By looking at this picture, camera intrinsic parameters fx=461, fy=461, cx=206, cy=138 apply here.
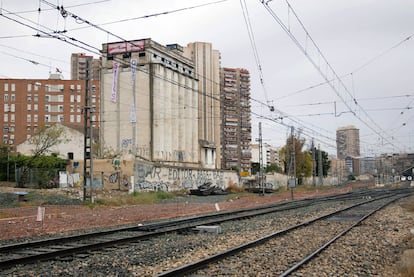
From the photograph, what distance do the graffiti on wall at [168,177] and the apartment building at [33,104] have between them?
5528cm

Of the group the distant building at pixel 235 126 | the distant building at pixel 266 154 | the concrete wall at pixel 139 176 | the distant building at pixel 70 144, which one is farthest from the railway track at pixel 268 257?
the distant building at pixel 266 154

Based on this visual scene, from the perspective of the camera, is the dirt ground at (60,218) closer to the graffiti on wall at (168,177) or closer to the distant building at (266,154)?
the graffiti on wall at (168,177)

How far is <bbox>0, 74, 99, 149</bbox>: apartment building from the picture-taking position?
109562 mm

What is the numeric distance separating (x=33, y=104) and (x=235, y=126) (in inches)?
2072

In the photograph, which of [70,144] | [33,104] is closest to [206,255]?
[70,144]

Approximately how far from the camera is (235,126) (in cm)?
12750

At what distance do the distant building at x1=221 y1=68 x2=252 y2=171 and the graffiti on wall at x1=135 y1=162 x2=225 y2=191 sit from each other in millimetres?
55755

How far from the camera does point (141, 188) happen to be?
156ft

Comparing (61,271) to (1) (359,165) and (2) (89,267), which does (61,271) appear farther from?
(1) (359,165)

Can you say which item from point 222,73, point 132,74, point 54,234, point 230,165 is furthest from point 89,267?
point 222,73

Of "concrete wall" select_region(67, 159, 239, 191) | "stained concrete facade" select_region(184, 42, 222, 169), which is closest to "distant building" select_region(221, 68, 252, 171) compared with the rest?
"stained concrete facade" select_region(184, 42, 222, 169)

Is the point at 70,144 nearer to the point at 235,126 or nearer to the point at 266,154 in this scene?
the point at 235,126

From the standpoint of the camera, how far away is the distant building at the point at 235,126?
404 ft

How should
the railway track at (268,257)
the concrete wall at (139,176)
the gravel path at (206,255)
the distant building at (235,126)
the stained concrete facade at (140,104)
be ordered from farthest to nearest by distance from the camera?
the distant building at (235,126)
the stained concrete facade at (140,104)
the concrete wall at (139,176)
the gravel path at (206,255)
the railway track at (268,257)
